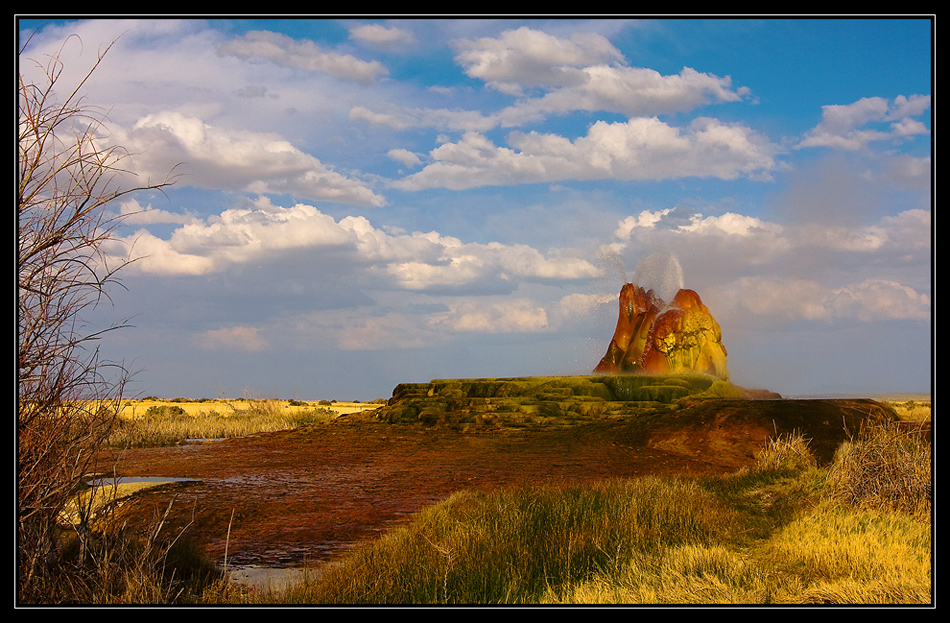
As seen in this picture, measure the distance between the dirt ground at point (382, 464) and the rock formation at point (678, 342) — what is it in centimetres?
746

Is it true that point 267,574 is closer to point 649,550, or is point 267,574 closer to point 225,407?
point 649,550

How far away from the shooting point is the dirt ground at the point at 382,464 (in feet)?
34.8

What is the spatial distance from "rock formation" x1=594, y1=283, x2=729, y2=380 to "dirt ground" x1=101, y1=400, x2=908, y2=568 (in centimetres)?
746

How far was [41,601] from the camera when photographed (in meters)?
5.53

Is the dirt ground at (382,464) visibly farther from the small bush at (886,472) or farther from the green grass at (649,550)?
the green grass at (649,550)

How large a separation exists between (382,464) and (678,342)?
15.7 metres

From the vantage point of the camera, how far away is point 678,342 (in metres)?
29.4

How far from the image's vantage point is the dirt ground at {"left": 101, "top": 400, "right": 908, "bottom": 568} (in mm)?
10617

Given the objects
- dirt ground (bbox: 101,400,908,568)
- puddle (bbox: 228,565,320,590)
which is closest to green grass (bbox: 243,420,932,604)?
puddle (bbox: 228,565,320,590)

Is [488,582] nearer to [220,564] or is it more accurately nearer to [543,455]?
[220,564]

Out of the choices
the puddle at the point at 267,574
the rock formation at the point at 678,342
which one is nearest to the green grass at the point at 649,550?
the puddle at the point at 267,574

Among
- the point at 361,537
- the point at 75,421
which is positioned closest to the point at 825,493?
the point at 361,537
